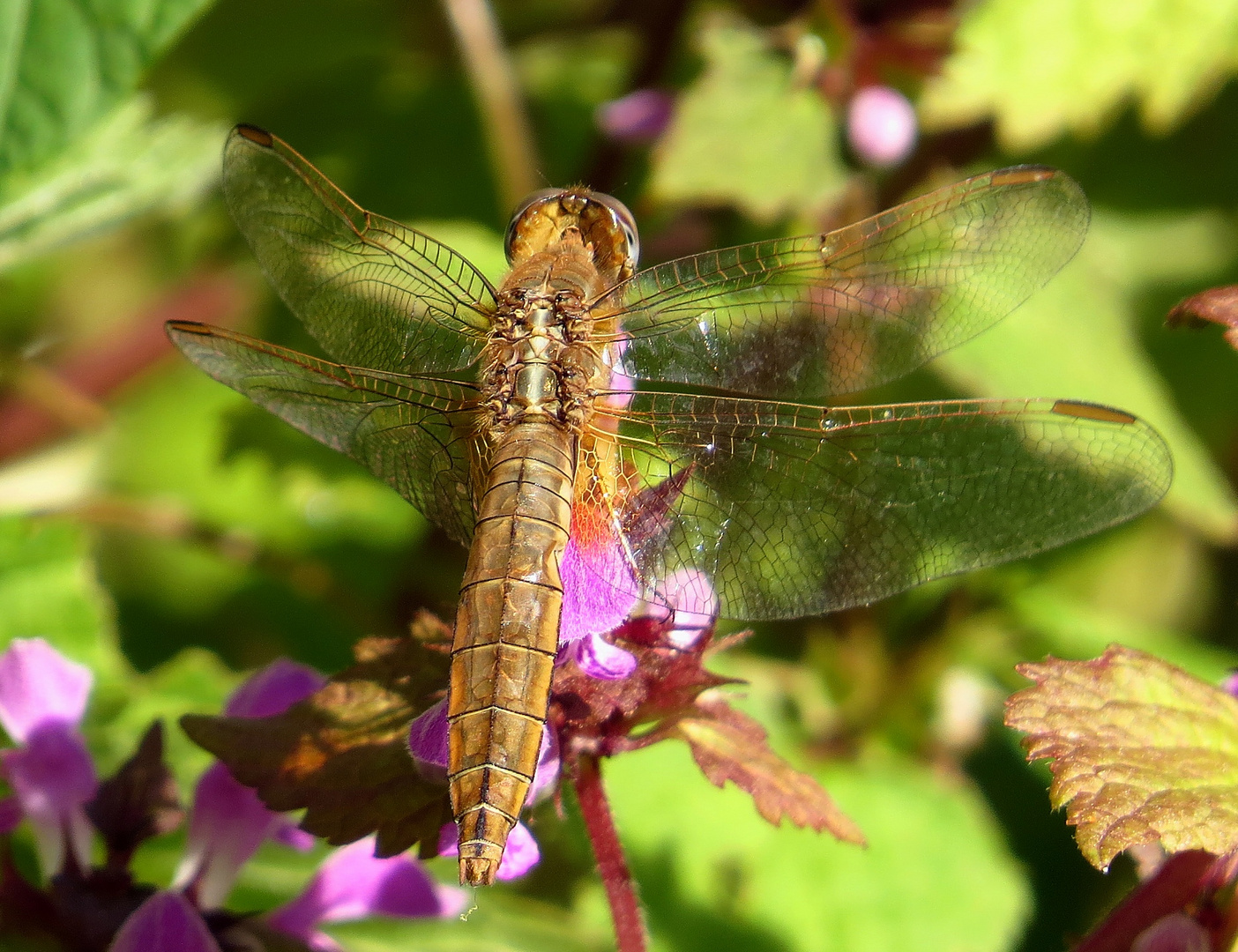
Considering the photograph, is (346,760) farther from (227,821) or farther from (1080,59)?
(1080,59)

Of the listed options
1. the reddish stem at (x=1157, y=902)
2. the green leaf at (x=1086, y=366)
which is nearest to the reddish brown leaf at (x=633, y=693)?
the reddish stem at (x=1157, y=902)

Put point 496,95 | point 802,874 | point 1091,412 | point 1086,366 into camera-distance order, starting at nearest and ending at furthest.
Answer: point 1091,412 → point 802,874 → point 1086,366 → point 496,95

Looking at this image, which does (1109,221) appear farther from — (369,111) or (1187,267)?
(369,111)

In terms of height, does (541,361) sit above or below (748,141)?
below

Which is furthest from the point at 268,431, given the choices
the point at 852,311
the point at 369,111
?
the point at 852,311

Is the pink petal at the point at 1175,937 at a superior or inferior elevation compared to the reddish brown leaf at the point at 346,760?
inferior

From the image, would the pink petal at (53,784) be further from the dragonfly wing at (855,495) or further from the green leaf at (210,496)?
the green leaf at (210,496)

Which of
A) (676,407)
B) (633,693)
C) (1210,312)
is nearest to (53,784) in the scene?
(633,693)

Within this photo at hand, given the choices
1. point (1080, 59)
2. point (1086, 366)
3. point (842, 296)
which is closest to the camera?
point (842, 296)
